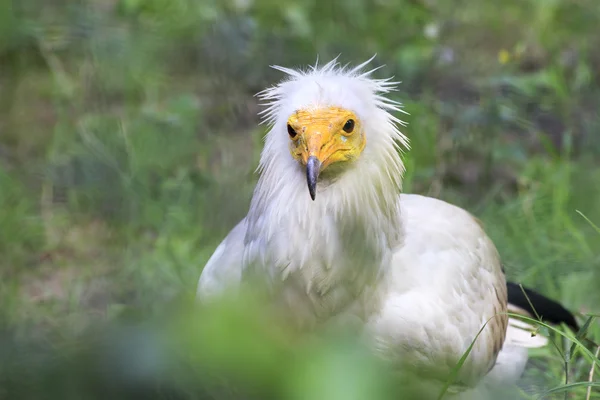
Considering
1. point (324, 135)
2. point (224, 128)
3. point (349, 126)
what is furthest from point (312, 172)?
point (224, 128)

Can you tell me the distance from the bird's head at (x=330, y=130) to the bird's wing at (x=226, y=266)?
0.32 meters

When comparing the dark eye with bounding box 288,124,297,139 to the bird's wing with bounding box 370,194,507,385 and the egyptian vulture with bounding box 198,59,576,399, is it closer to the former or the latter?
the egyptian vulture with bounding box 198,59,576,399

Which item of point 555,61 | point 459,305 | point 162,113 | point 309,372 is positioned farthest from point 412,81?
point 309,372

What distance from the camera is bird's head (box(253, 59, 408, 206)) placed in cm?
230

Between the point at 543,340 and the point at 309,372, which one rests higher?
the point at 309,372

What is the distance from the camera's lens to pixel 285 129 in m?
2.41

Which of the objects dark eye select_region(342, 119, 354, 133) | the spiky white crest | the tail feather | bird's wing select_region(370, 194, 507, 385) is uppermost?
dark eye select_region(342, 119, 354, 133)

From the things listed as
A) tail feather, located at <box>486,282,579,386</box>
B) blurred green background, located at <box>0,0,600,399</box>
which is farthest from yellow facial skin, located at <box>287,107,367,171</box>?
tail feather, located at <box>486,282,579,386</box>

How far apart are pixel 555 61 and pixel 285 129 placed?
3279 mm

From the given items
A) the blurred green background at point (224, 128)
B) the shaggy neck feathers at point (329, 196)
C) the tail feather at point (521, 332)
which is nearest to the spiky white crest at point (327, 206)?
the shaggy neck feathers at point (329, 196)

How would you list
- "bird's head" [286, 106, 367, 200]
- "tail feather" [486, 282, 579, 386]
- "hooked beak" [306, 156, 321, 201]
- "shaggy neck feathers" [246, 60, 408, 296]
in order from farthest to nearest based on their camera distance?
"tail feather" [486, 282, 579, 386] → "shaggy neck feathers" [246, 60, 408, 296] → "bird's head" [286, 106, 367, 200] → "hooked beak" [306, 156, 321, 201]

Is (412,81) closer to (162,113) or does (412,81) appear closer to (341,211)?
(162,113)

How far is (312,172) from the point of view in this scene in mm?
2168

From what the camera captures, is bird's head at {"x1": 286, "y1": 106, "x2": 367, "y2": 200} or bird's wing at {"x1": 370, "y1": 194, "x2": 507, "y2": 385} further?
bird's wing at {"x1": 370, "y1": 194, "x2": 507, "y2": 385}
